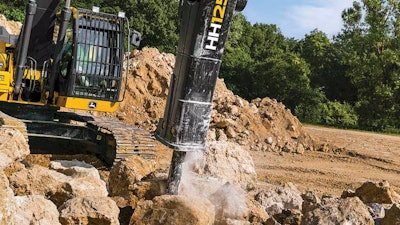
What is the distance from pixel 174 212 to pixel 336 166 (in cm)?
1043

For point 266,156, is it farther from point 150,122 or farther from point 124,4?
point 124,4

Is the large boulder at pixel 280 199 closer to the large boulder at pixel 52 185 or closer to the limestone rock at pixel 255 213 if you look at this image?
the limestone rock at pixel 255 213

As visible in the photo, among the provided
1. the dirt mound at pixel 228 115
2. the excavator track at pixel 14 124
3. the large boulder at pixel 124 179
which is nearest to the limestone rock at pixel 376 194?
the large boulder at pixel 124 179

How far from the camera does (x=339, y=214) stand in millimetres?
4570

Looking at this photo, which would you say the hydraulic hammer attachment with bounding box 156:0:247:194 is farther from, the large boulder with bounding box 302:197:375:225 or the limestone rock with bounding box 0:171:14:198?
the limestone rock with bounding box 0:171:14:198

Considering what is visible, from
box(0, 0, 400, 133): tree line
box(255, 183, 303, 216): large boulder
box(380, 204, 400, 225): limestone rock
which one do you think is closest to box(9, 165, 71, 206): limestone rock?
box(255, 183, 303, 216): large boulder

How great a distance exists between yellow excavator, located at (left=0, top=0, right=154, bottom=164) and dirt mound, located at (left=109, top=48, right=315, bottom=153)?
5387 millimetres

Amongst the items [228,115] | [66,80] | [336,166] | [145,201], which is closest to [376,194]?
[145,201]

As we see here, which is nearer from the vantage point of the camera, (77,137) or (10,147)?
(10,147)

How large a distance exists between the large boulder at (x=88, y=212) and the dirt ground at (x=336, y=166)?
6913mm

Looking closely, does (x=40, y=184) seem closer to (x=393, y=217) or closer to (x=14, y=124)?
(x=393, y=217)

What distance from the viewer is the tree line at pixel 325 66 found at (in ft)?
86.7

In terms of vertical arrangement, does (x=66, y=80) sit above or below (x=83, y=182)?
above

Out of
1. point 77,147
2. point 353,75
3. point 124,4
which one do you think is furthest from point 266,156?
point 124,4
